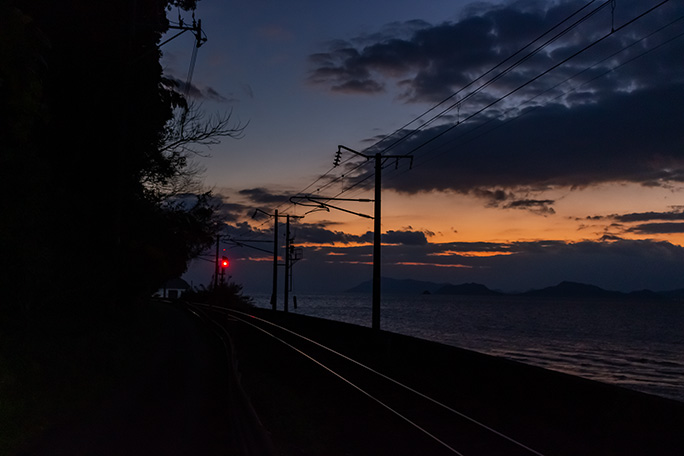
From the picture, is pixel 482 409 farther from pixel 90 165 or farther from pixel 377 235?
pixel 90 165

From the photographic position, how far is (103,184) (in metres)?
26.7

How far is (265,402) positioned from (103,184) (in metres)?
14.5

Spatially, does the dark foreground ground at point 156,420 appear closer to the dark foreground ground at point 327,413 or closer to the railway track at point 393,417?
the dark foreground ground at point 327,413

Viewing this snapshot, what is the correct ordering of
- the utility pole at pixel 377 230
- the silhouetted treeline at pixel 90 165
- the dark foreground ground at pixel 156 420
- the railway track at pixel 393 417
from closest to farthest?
1. the dark foreground ground at pixel 156 420
2. the railway track at pixel 393 417
3. the silhouetted treeline at pixel 90 165
4. the utility pole at pixel 377 230

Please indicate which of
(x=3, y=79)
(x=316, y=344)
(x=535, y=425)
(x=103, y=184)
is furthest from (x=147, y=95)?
(x=535, y=425)

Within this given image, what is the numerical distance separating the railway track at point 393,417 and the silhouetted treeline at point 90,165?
8.60 metres

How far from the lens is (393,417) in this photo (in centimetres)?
1484

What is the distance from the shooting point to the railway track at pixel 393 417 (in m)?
12.1

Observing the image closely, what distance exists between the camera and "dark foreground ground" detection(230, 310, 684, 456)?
12.5 metres

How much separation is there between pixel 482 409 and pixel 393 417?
121 inches

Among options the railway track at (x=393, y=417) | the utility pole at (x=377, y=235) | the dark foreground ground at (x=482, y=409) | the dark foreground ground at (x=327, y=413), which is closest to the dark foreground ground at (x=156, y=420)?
the dark foreground ground at (x=327, y=413)

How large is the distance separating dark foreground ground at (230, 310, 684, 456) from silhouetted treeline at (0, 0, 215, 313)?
7614mm

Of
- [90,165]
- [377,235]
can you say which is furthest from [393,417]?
[90,165]

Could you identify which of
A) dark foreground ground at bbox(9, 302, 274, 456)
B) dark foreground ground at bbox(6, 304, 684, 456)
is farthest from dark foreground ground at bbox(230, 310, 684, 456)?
dark foreground ground at bbox(9, 302, 274, 456)
